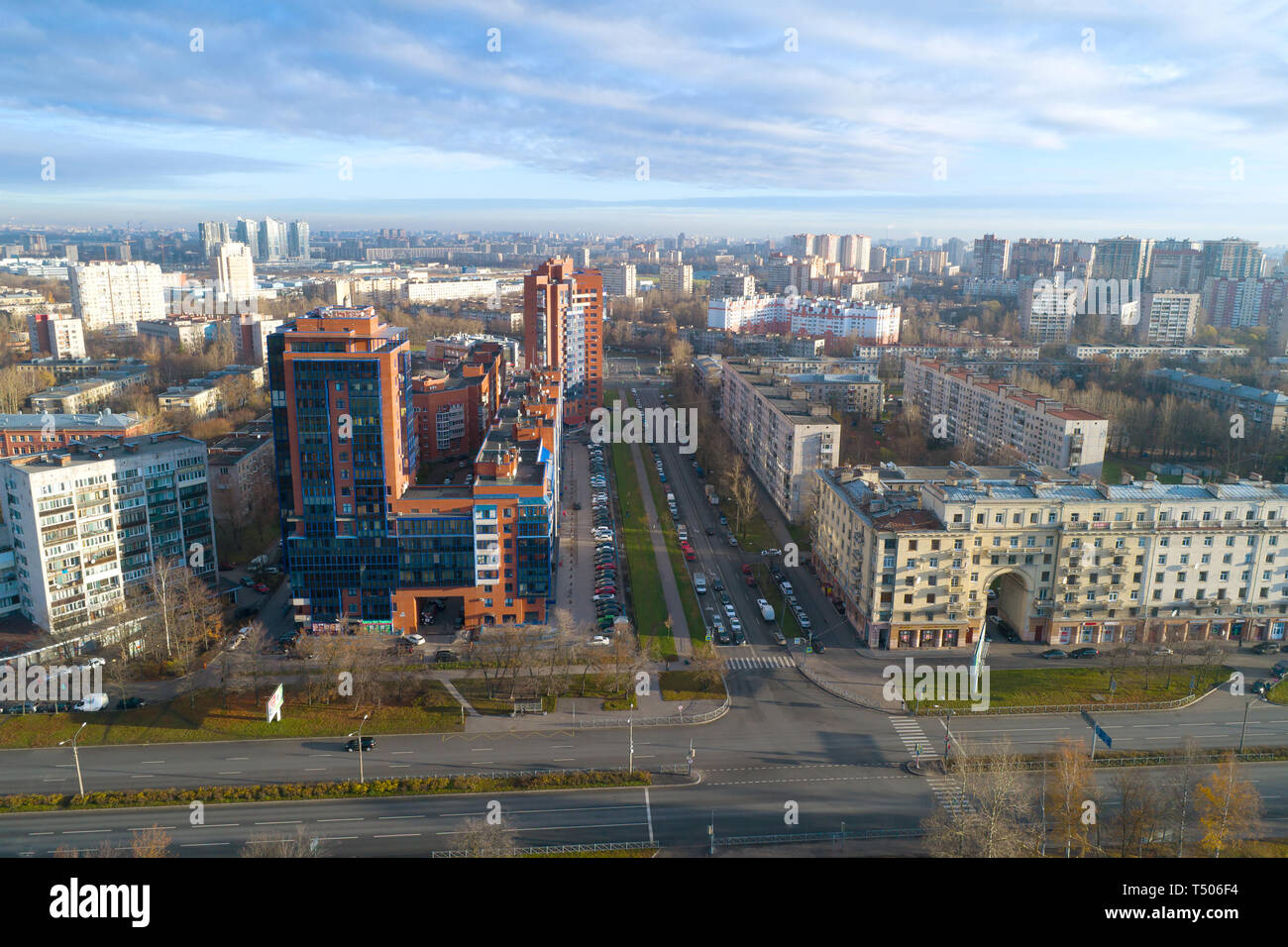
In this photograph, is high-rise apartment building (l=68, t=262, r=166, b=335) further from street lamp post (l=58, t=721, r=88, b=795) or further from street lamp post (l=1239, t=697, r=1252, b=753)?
street lamp post (l=1239, t=697, r=1252, b=753)

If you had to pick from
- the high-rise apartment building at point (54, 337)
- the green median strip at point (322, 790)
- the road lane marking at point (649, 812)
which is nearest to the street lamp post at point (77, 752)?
the green median strip at point (322, 790)

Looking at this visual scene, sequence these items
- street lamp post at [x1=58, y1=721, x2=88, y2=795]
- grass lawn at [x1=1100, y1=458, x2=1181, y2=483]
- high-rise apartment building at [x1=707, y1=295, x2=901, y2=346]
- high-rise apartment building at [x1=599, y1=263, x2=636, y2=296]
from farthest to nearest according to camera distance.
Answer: high-rise apartment building at [x1=599, y1=263, x2=636, y2=296], high-rise apartment building at [x1=707, y1=295, x2=901, y2=346], grass lawn at [x1=1100, y1=458, x2=1181, y2=483], street lamp post at [x1=58, y1=721, x2=88, y2=795]

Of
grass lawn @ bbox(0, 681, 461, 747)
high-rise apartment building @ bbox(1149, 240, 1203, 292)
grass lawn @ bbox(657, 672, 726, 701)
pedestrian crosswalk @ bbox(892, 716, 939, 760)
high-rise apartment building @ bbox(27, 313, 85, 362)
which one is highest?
high-rise apartment building @ bbox(1149, 240, 1203, 292)

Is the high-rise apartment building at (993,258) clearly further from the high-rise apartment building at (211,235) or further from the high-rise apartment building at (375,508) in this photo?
the high-rise apartment building at (211,235)

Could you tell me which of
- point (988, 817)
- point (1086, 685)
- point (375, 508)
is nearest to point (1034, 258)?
point (1086, 685)

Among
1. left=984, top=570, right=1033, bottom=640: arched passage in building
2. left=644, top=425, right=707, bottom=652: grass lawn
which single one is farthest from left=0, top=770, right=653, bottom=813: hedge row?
left=984, top=570, right=1033, bottom=640: arched passage in building

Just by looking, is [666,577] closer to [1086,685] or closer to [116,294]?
[1086,685]
